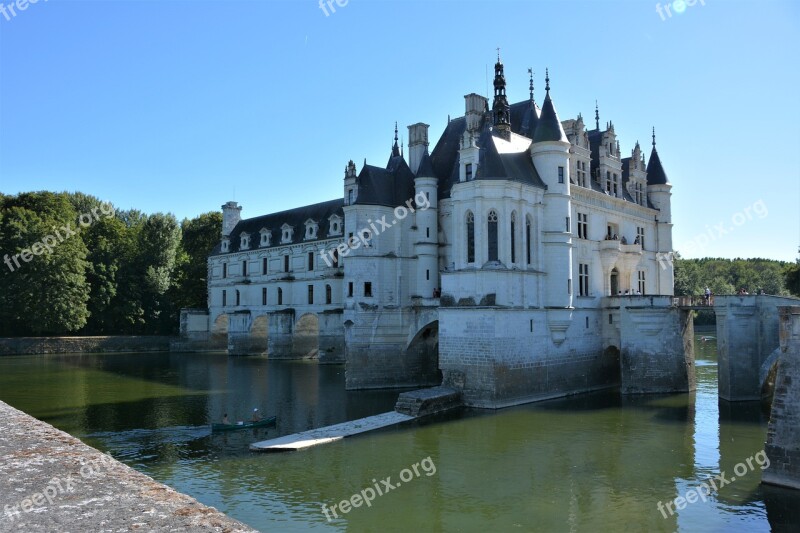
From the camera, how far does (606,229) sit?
Result: 117 feet

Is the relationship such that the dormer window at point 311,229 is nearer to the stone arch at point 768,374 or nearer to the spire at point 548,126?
the spire at point 548,126

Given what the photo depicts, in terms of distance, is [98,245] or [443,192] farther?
[98,245]

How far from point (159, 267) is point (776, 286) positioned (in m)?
83.5

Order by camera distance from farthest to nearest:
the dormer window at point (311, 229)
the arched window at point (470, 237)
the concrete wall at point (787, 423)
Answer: the dormer window at point (311, 229), the arched window at point (470, 237), the concrete wall at point (787, 423)

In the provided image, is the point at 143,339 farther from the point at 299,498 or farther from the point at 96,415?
the point at 299,498

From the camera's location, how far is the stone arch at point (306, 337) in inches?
2088

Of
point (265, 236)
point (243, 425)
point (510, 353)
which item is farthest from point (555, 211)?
point (265, 236)

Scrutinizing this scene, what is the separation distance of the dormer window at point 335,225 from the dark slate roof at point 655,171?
23410 millimetres

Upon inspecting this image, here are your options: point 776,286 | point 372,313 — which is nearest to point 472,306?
point 372,313

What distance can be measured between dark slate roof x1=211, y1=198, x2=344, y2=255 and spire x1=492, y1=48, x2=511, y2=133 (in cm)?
1920

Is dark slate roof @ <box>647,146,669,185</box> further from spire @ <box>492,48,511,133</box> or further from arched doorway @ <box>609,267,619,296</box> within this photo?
spire @ <box>492,48,511,133</box>

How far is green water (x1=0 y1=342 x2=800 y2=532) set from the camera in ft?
48.1

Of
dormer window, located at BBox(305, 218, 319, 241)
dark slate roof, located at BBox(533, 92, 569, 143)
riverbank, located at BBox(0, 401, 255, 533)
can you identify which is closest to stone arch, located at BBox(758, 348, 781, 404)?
dark slate roof, located at BBox(533, 92, 569, 143)

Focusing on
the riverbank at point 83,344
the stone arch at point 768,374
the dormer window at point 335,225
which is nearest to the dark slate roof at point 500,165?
the stone arch at point 768,374
